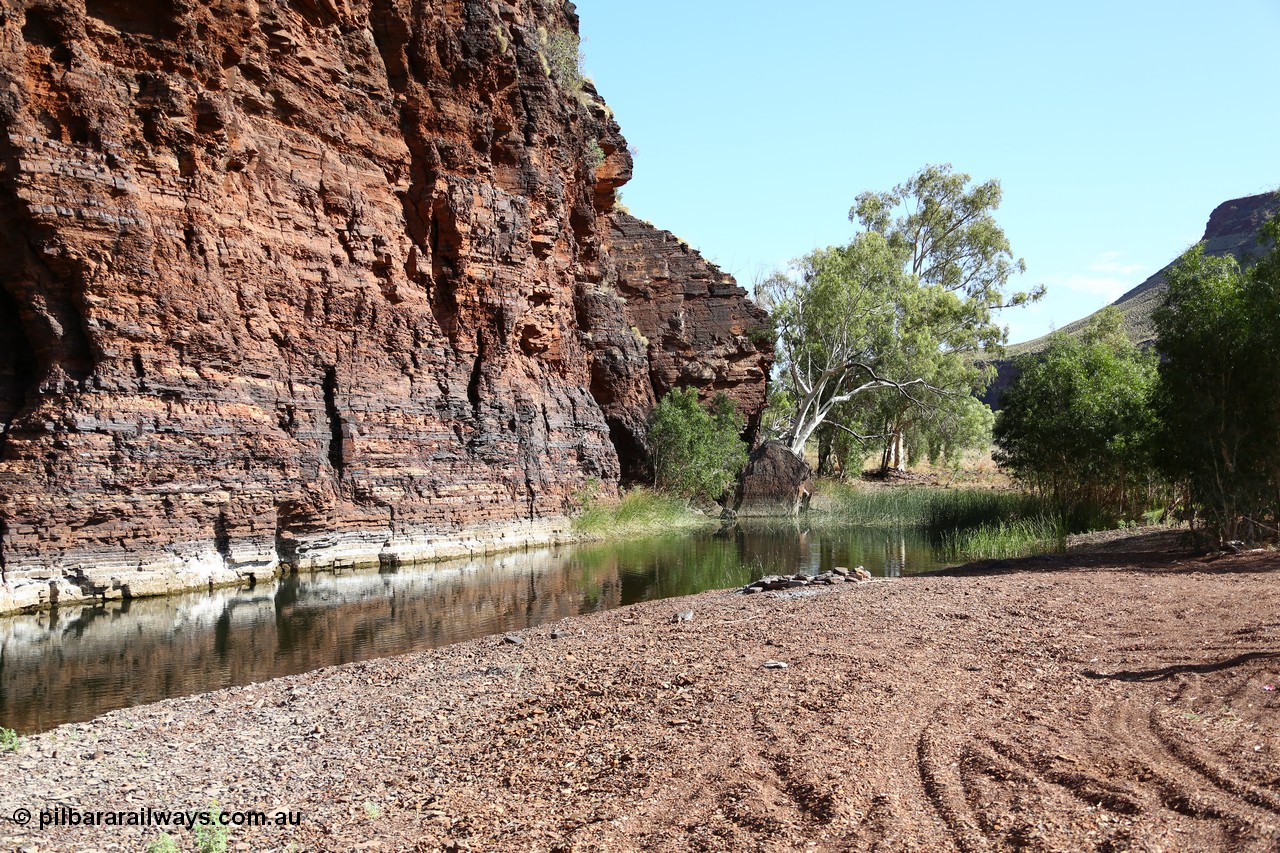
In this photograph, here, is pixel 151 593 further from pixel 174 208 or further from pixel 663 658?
pixel 663 658

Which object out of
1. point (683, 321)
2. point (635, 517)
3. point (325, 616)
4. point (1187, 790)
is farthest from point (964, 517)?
point (1187, 790)

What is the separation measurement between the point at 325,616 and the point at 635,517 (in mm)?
14378

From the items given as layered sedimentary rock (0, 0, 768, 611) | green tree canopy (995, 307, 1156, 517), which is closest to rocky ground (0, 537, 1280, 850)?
layered sedimentary rock (0, 0, 768, 611)

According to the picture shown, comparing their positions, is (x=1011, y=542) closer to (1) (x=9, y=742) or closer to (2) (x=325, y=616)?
(2) (x=325, y=616)

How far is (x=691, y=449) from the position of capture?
103 feet

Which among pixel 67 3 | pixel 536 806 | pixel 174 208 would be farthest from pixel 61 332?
pixel 536 806

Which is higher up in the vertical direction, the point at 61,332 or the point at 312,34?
the point at 312,34

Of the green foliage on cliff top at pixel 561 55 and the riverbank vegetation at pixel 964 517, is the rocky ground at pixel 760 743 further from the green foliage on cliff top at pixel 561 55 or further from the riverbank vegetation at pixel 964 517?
the green foliage on cliff top at pixel 561 55

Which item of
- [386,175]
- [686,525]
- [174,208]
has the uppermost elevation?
[386,175]

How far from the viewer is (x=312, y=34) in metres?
20.7

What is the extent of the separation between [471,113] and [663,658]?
67.3ft

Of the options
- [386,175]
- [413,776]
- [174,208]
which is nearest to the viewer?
[413,776]

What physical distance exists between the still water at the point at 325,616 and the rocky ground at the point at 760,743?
1.52 meters

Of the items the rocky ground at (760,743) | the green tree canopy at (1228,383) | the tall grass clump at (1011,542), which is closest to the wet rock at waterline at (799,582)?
the rocky ground at (760,743)
